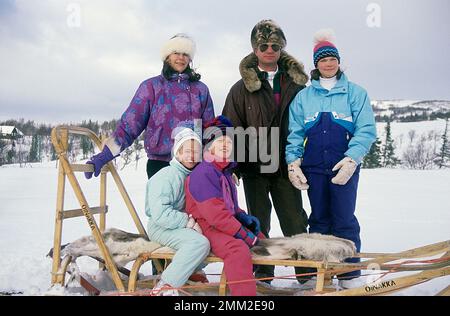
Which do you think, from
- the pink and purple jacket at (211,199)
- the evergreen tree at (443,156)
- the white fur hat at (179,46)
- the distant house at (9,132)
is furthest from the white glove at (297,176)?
the evergreen tree at (443,156)

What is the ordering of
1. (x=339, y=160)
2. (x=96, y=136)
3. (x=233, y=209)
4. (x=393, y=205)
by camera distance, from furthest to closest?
(x=393, y=205) → (x=96, y=136) → (x=339, y=160) → (x=233, y=209)

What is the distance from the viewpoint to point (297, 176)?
3.38 m

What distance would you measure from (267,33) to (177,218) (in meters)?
1.71

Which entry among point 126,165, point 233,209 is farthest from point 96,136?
point 126,165

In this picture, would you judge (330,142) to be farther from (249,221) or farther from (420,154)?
(420,154)

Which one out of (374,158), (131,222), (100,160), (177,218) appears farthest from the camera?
(374,158)

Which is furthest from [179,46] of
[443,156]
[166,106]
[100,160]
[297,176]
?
[443,156]

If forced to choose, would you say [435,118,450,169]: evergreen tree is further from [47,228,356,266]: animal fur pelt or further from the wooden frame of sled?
[47,228,356,266]: animal fur pelt

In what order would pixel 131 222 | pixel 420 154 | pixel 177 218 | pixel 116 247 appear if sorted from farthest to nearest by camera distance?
pixel 420 154 < pixel 131 222 < pixel 116 247 < pixel 177 218

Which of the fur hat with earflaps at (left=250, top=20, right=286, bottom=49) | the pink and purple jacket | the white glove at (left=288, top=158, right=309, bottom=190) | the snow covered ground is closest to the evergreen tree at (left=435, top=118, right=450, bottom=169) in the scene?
the snow covered ground
